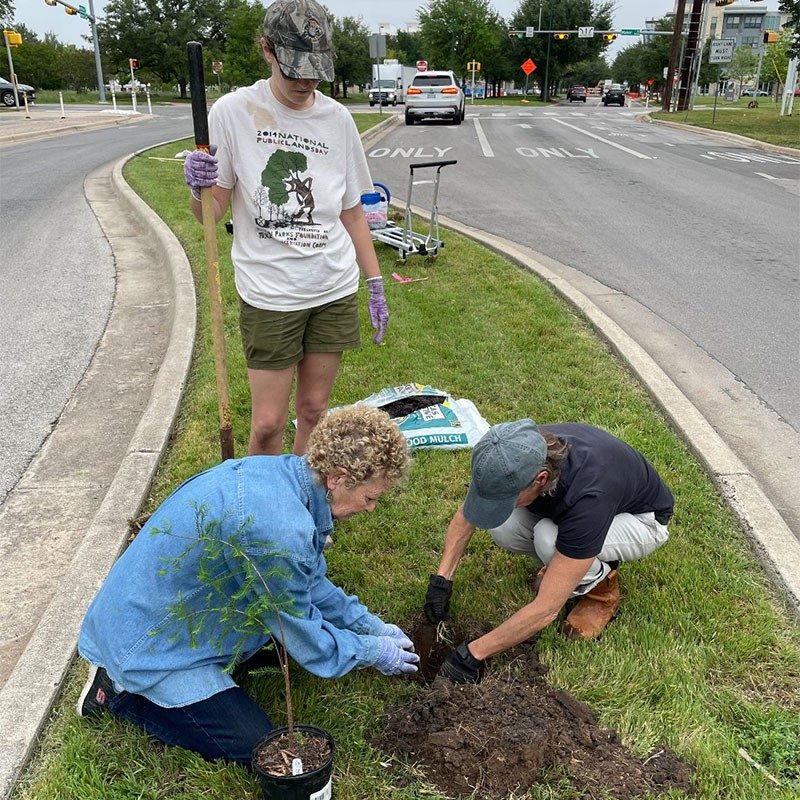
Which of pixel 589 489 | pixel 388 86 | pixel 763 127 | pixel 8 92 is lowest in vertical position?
pixel 589 489

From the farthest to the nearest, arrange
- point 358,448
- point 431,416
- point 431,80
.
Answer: point 431,80 → point 431,416 → point 358,448

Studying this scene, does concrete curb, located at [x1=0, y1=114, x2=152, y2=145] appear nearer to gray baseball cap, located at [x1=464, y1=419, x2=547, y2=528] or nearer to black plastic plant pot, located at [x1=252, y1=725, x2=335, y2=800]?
gray baseball cap, located at [x1=464, y1=419, x2=547, y2=528]

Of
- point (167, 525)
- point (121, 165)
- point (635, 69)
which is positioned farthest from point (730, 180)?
point (635, 69)

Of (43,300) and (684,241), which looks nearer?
(43,300)

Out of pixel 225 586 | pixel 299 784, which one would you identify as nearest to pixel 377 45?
pixel 225 586

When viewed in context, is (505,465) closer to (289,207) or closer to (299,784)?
(299,784)

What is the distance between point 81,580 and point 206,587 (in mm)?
1118

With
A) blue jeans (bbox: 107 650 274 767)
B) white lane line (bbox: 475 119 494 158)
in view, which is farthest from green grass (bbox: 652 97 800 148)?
blue jeans (bbox: 107 650 274 767)

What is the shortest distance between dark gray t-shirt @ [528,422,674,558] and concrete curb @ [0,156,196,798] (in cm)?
175

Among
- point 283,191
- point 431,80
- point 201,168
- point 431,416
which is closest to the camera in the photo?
point 201,168

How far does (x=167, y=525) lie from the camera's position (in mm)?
2062

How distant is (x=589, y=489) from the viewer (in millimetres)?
2459

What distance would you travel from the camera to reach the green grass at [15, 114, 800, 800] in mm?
2188

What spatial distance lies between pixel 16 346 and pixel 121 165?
10.0m
